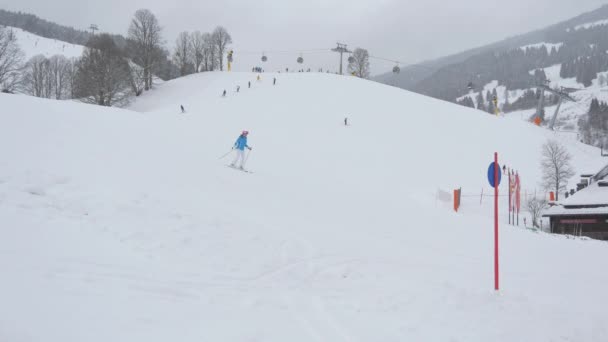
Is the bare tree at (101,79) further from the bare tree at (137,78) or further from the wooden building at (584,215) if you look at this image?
the wooden building at (584,215)

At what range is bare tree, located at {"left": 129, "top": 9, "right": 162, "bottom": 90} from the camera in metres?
62.3

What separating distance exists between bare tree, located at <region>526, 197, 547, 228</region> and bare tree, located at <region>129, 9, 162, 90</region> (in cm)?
5678

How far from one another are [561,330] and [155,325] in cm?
600

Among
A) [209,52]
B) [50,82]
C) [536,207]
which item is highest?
[209,52]

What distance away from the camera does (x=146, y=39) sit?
2517 inches

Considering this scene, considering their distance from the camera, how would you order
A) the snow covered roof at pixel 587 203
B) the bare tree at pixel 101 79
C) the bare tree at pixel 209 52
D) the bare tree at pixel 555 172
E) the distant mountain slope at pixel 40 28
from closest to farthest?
the snow covered roof at pixel 587 203 → the bare tree at pixel 555 172 → the bare tree at pixel 101 79 → the bare tree at pixel 209 52 → the distant mountain slope at pixel 40 28

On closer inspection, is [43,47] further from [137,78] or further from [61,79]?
[137,78]

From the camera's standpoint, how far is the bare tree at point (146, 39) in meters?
62.3

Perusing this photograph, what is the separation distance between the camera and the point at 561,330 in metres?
5.74

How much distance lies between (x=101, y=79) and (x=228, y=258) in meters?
46.0

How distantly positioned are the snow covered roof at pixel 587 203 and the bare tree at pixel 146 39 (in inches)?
2328

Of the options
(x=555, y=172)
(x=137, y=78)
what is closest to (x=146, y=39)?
(x=137, y=78)

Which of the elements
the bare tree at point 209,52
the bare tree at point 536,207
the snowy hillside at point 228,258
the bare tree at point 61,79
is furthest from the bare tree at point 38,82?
the bare tree at point 536,207

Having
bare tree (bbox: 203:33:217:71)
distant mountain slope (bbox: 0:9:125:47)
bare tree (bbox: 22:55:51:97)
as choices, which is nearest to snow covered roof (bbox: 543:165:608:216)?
bare tree (bbox: 203:33:217:71)
